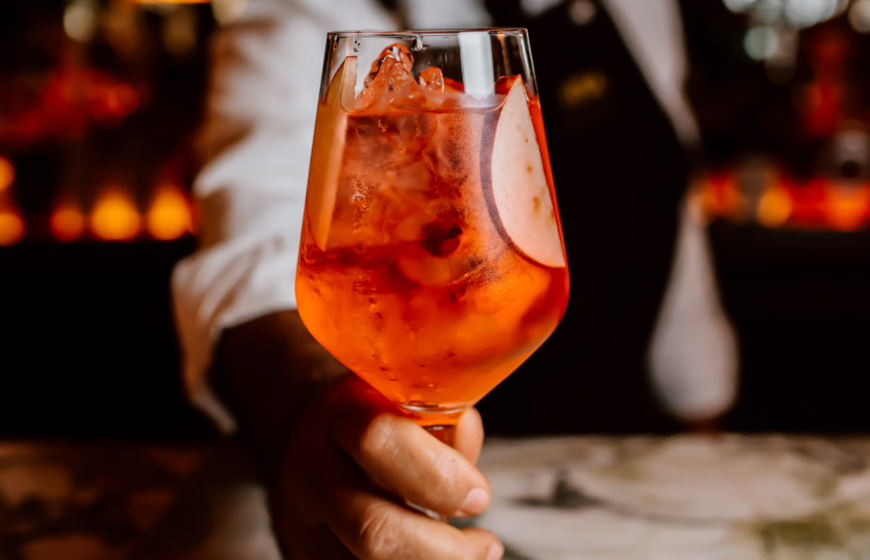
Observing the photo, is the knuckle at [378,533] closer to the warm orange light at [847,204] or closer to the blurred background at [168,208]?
the blurred background at [168,208]

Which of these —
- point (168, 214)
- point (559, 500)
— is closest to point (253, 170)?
point (559, 500)

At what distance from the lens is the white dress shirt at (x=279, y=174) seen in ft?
2.87

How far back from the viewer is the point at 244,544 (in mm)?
662

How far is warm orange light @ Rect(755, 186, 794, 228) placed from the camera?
7.38ft

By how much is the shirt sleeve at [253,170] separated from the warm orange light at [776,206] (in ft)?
4.54

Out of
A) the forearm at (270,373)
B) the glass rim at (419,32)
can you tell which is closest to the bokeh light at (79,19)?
the forearm at (270,373)

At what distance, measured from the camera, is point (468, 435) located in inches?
22.6

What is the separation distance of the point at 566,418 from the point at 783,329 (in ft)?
3.20

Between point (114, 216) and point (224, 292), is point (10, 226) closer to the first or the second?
point (114, 216)

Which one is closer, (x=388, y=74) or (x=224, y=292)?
(x=388, y=74)

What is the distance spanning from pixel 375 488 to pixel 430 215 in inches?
7.3

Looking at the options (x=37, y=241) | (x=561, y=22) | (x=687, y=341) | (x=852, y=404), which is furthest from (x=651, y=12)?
(x=37, y=241)

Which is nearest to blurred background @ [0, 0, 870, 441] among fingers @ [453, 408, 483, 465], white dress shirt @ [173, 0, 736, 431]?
white dress shirt @ [173, 0, 736, 431]

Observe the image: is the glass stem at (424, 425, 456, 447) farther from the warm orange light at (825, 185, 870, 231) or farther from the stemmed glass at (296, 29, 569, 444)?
the warm orange light at (825, 185, 870, 231)
